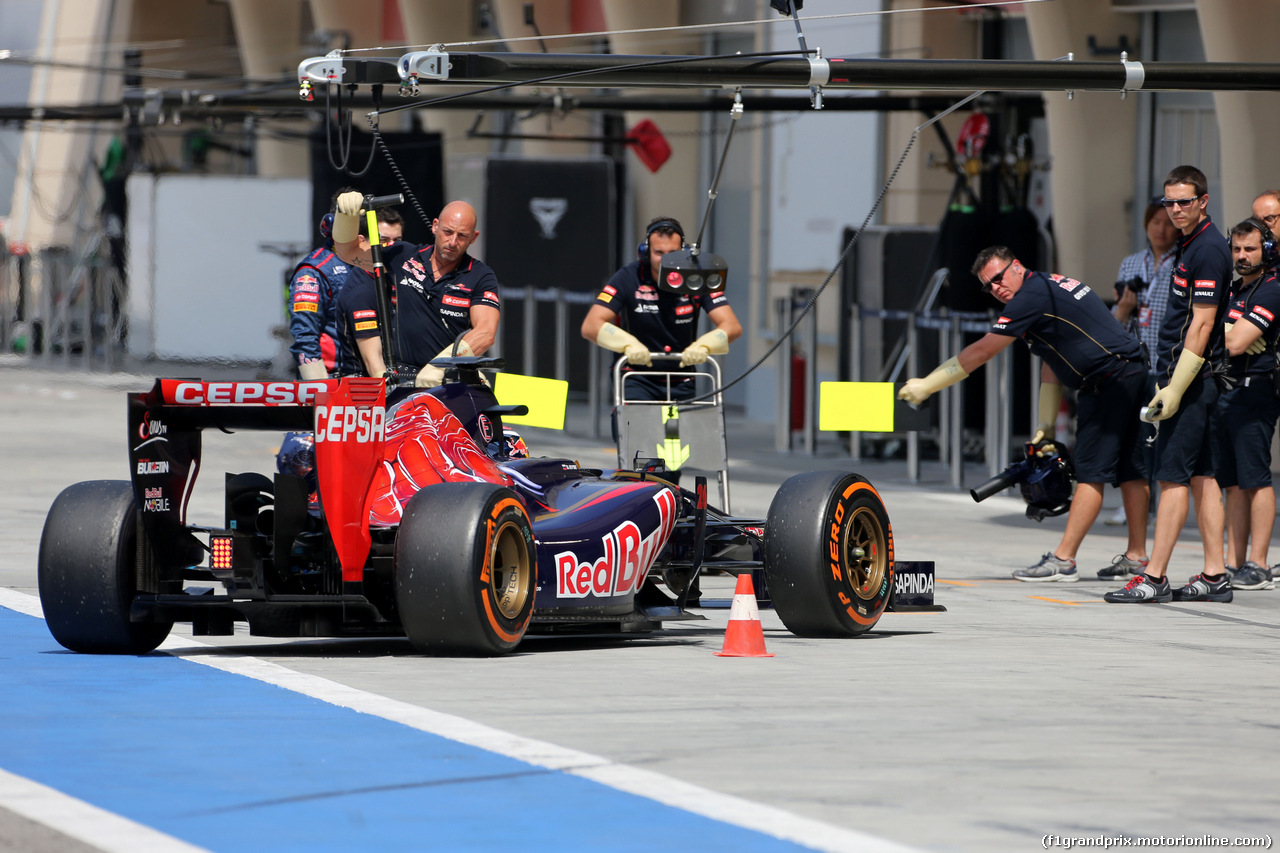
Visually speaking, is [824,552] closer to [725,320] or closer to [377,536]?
[377,536]

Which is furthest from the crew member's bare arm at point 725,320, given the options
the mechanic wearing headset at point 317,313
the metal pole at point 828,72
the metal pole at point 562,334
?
the metal pole at point 562,334

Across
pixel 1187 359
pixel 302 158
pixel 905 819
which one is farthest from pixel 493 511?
pixel 302 158

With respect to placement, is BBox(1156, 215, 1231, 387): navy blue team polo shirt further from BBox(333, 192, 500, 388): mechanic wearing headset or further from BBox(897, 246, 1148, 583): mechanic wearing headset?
BBox(333, 192, 500, 388): mechanic wearing headset

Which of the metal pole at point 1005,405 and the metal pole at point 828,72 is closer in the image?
the metal pole at point 828,72

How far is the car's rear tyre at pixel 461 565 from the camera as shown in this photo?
25.3ft

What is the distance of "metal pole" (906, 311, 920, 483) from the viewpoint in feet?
56.3

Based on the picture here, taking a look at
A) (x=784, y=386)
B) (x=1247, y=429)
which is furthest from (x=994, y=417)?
(x=1247, y=429)

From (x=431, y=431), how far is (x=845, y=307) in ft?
38.2

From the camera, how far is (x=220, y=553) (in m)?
8.18

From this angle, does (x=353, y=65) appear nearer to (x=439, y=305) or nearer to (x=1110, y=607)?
(x=439, y=305)

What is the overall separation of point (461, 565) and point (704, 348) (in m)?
4.06

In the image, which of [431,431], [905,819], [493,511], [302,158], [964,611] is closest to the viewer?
[905,819]

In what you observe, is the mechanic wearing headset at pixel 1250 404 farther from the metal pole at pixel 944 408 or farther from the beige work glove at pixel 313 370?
the metal pole at pixel 944 408

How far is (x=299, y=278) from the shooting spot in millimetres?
11008
